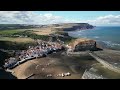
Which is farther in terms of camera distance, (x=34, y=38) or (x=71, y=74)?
(x=34, y=38)

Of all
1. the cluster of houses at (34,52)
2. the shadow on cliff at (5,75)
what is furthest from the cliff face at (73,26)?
the shadow on cliff at (5,75)

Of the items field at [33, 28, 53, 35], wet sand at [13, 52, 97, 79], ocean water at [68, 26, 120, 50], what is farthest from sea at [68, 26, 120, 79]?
field at [33, 28, 53, 35]

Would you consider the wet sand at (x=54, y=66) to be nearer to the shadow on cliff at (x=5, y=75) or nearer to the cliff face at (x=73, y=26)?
the shadow on cliff at (x=5, y=75)

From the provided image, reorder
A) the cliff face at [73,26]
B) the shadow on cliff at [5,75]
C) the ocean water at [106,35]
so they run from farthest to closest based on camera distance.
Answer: the cliff face at [73,26]
the ocean water at [106,35]
the shadow on cliff at [5,75]

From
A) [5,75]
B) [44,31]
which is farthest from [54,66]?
[5,75]

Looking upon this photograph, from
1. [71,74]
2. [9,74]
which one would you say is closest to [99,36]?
[71,74]

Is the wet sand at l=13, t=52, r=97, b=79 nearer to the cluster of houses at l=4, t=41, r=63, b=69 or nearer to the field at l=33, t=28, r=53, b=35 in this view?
the cluster of houses at l=4, t=41, r=63, b=69

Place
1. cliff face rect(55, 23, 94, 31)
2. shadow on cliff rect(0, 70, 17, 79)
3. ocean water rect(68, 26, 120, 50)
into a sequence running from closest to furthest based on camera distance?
shadow on cliff rect(0, 70, 17, 79) → ocean water rect(68, 26, 120, 50) → cliff face rect(55, 23, 94, 31)
